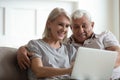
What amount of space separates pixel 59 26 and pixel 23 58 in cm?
32

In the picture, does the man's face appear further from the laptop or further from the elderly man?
the laptop

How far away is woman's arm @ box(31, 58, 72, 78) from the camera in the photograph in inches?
67.3

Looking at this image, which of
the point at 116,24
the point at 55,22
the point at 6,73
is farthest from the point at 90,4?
the point at 6,73

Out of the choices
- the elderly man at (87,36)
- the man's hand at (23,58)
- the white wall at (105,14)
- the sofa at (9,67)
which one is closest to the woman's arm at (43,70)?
the man's hand at (23,58)

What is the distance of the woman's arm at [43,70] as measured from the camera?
1.71 m

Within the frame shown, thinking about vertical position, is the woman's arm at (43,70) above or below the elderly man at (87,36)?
below

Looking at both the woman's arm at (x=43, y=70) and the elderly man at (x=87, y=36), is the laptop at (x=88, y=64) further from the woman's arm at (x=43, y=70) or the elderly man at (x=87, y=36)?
the elderly man at (x=87, y=36)

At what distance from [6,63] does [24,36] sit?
1277 mm

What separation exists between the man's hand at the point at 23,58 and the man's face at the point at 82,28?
18.6 inches

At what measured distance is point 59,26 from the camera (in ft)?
6.32

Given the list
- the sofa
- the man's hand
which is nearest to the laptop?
the man's hand

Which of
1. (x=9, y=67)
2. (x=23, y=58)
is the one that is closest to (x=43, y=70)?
(x=23, y=58)

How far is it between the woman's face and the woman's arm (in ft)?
0.79

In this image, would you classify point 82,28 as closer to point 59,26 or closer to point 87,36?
point 87,36
